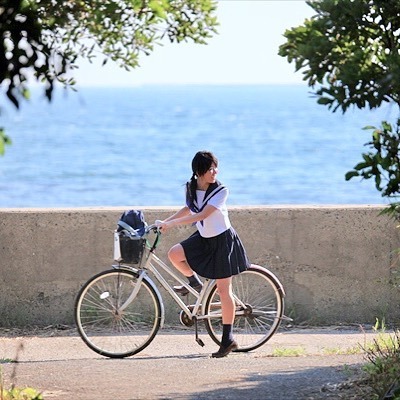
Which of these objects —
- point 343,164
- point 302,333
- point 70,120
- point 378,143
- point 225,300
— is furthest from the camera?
point 70,120

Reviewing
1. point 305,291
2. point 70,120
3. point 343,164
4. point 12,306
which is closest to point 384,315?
point 305,291

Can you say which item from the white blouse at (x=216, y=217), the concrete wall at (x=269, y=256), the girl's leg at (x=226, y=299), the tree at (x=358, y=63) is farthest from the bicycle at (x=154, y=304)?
the tree at (x=358, y=63)

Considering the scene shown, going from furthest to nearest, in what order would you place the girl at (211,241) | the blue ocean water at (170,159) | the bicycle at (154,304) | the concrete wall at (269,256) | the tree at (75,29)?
the blue ocean water at (170,159) < the concrete wall at (269,256) < the bicycle at (154,304) < the girl at (211,241) < the tree at (75,29)

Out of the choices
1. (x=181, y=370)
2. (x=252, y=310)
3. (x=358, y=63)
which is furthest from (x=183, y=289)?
(x=358, y=63)

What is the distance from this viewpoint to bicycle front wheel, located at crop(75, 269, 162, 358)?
8703 mm

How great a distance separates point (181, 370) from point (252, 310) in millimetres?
1531

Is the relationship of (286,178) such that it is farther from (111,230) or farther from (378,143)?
(378,143)

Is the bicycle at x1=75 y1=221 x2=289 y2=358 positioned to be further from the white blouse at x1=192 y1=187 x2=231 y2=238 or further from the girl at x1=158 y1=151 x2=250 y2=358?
the white blouse at x1=192 y1=187 x2=231 y2=238

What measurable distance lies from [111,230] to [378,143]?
15.2ft

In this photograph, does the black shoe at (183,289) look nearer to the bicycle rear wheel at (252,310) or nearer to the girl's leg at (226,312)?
the bicycle rear wheel at (252,310)

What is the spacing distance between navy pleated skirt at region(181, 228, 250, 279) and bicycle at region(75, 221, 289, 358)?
0.88ft

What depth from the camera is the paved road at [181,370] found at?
6613mm

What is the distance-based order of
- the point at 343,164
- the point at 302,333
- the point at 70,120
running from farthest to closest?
the point at 70,120, the point at 343,164, the point at 302,333

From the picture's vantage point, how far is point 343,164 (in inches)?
2518
